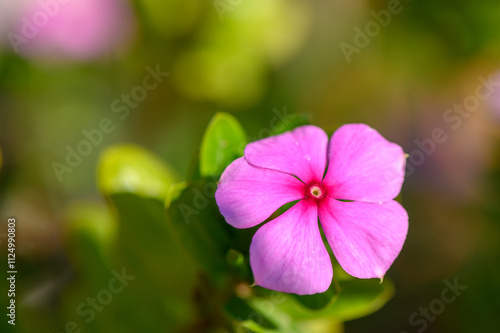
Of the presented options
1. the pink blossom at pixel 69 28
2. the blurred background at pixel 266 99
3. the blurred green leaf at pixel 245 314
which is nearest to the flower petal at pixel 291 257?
the blurred green leaf at pixel 245 314

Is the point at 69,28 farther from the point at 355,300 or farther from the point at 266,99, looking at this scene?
the point at 355,300

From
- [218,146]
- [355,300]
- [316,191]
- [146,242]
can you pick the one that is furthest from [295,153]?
[146,242]

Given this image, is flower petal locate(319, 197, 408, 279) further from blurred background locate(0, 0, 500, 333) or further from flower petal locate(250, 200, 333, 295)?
blurred background locate(0, 0, 500, 333)

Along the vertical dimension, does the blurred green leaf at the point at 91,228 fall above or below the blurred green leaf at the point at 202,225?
above

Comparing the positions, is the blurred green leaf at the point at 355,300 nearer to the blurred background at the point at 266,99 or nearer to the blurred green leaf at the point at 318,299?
the blurred green leaf at the point at 318,299

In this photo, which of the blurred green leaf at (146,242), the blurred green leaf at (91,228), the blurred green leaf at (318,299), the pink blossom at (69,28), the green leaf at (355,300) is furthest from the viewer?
the pink blossom at (69,28)

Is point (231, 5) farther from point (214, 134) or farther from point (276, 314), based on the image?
point (276, 314)

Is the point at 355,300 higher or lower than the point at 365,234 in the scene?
lower
